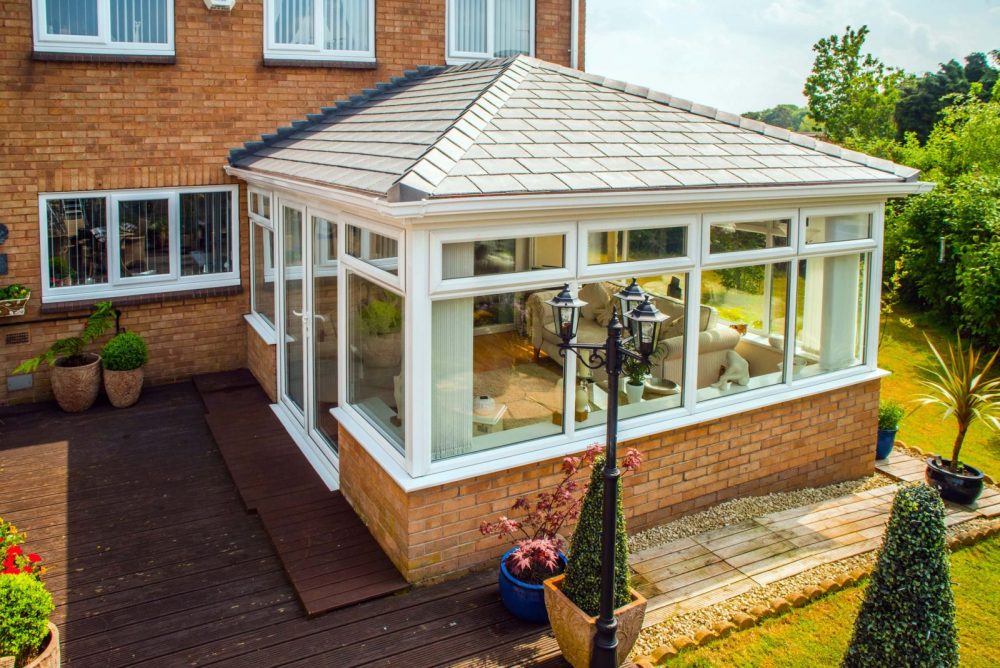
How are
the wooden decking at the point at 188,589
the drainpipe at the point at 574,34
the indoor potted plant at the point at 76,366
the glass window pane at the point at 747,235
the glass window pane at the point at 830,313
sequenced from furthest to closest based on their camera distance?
1. the drainpipe at the point at 574,34
2. the indoor potted plant at the point at 76,366
3. the glass window pane at the point at 830,313
4. the glass window pane at the point at 747,235
5. the wooden decking at the point at 188,589

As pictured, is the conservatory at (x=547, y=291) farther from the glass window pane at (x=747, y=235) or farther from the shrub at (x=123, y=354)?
the shrub at (x=123, y=354)

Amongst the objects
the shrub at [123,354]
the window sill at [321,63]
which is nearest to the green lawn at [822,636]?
the shrub at [123,354]

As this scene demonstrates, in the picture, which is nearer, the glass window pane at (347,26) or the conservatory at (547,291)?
the conservatory at (547,291)

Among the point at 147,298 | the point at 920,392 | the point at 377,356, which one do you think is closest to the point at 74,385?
the point at 147,298

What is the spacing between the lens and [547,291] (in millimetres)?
6199

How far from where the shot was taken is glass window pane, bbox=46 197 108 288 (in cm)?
967

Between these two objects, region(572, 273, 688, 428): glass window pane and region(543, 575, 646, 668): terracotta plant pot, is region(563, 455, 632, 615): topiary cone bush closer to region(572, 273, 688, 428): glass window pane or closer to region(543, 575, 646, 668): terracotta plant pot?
region(543, 575, 646, 668): terracotta plant pot

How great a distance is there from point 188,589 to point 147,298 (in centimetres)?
520

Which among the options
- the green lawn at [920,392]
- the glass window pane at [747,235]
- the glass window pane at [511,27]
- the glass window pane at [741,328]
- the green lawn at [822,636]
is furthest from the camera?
the glass window pane at [511,27]

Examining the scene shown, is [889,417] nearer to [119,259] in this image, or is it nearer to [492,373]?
[492,373]

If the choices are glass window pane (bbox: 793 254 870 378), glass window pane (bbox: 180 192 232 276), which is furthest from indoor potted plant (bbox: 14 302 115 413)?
glass window pane (bbox: 793 254 870 378)

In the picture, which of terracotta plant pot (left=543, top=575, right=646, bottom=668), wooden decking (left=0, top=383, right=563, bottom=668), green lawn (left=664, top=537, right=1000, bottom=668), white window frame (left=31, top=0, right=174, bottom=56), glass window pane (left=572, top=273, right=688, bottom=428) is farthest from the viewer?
white window frame (left=31, top=0, right=174, bottom=56)

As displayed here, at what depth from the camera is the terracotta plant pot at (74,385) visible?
9.35 meters

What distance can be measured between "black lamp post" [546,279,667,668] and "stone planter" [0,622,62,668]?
9.70ft
